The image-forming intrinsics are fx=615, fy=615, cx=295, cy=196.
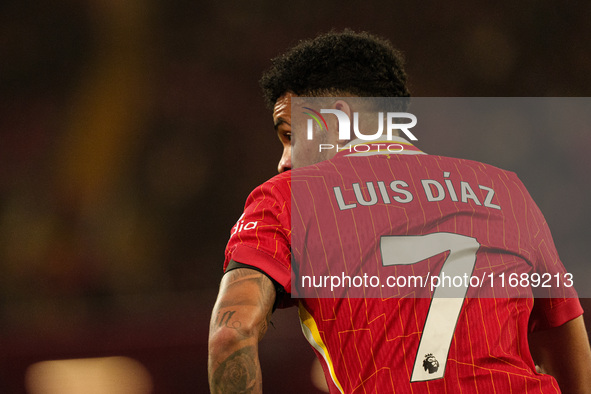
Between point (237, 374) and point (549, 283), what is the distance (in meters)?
0.61

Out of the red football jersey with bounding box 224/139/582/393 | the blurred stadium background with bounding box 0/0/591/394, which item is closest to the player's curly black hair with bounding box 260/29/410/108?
the red football jersey with bounding box 224/139/582/393

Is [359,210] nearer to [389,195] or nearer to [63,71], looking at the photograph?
[389,195]

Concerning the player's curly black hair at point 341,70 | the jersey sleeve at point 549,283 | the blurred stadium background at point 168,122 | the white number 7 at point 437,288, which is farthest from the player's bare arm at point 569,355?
the blurred stadium background at point 168,122

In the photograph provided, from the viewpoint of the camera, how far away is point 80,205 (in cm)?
414

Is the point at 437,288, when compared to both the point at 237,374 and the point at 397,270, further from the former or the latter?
the point at 237,374

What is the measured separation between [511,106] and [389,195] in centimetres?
330

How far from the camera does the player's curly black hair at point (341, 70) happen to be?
1.30 meters

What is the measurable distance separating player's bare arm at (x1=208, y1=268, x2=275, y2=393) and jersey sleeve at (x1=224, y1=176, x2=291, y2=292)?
22 millimetres

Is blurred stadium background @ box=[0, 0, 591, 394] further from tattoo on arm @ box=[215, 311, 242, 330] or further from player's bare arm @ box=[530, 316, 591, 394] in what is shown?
tattoo on arm @ box=[215, 311, 242, 330]

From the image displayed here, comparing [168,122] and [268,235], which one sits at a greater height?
[168,122]

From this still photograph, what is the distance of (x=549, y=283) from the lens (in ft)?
3.70

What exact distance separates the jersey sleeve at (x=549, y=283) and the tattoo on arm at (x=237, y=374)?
0.54 m

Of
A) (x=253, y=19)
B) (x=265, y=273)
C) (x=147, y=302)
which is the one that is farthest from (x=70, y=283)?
(x=265, y=273)

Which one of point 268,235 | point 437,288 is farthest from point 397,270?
point 268,235
